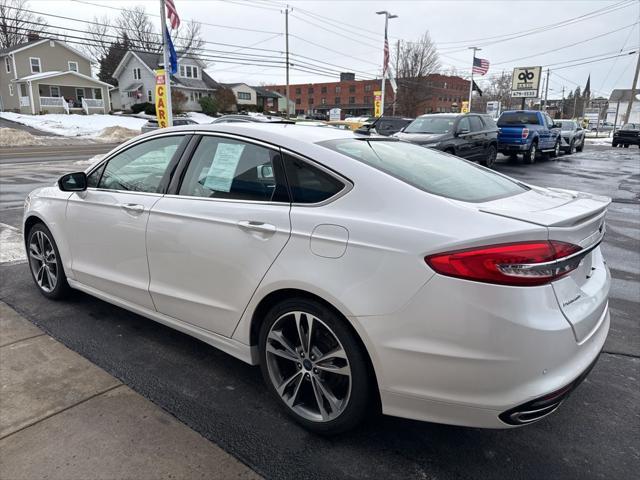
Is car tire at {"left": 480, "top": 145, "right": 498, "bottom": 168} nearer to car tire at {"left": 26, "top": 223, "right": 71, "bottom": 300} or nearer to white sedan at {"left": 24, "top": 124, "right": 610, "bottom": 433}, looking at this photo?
white sedan at {"left": 24, "top": 124, "right": 610, "bottom": 433}

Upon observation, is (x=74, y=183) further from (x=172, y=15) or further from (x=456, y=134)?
(x=172, y=15)

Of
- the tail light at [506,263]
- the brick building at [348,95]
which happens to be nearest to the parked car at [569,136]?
the tail light at [506,263]

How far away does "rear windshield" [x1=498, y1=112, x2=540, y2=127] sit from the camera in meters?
18.8

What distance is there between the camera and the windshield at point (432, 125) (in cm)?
1358

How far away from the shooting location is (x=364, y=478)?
232 centimetres

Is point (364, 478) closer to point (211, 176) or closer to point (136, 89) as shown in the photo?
point (211, 176)

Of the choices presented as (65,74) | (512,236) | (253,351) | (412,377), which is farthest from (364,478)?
(65,74)

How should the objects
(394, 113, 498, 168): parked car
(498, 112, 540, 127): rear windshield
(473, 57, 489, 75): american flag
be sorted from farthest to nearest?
1. (473, 57, 489, 75): american flag
2. (498, 112, 540, 127): rear windshield
3. (394, 113, 498, 168): parked car

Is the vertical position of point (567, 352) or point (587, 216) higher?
point (587, 216)

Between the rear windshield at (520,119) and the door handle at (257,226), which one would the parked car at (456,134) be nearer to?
the rear windshield at (520,119)

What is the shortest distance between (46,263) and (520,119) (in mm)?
18408

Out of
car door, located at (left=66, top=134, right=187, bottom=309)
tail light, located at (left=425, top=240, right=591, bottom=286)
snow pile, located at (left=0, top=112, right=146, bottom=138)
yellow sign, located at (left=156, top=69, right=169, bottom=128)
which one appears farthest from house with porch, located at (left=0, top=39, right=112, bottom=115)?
tail light, located at (left=425, top=240, right=591, bottom=286)

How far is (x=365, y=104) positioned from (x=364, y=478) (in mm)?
104766

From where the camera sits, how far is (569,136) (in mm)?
24984
